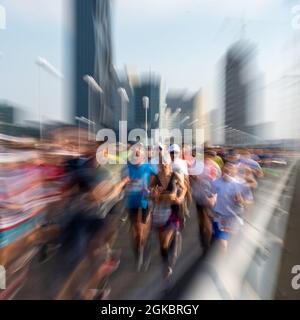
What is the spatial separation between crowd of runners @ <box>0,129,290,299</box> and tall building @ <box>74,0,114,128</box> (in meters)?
0.37

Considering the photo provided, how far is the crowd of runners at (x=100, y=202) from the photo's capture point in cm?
241

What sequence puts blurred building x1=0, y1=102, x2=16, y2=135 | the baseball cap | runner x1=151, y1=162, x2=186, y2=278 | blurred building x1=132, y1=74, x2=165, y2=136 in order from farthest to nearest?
the baseball cap
runner x1=151, y1=162, x2=186, y2=278
blurred building x1=132, y1=74, x2=165, y2=136
blurred building x1=0, y1=102, x2=16, y2=135

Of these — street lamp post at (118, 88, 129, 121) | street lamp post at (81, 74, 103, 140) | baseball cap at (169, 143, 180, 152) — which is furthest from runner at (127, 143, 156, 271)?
street lamp post at (81, 74, 103, 140)

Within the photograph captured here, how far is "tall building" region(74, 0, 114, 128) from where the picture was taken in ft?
6.66

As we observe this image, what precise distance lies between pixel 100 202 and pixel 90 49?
0.92 metres

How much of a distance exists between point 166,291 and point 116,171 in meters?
0.93

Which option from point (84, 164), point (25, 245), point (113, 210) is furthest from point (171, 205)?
point (25, 245)

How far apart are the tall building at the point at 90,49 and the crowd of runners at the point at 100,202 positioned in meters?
0.37

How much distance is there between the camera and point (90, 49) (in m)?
2.07

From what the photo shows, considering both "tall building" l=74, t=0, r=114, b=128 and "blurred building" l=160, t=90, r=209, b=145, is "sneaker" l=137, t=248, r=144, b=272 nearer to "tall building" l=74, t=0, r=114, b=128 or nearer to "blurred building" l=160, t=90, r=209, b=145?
"blurred building" l=160, t=90, r=209, b=145

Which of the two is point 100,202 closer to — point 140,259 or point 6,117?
point 6,117

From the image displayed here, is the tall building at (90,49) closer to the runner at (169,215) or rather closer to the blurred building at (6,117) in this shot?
the blurred building at (6,117)

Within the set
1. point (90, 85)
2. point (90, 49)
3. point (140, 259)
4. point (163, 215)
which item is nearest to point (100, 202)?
point (163, 215)
